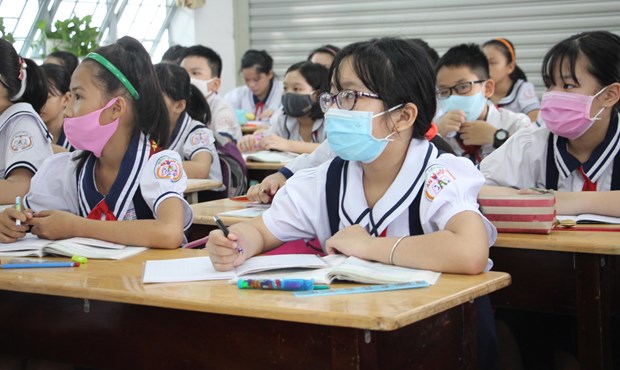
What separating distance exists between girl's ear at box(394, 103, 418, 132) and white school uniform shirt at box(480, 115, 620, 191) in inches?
33.3

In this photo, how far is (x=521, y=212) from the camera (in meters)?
2.29

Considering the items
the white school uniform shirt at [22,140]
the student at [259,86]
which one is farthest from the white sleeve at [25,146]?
the student at [259,86]

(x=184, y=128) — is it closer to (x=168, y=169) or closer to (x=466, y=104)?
(x=466, y=104)

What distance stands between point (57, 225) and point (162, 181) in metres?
0.31

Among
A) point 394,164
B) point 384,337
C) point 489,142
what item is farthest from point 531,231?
point 489,142

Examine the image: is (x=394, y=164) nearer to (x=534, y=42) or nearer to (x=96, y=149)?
(x=96, y=149)

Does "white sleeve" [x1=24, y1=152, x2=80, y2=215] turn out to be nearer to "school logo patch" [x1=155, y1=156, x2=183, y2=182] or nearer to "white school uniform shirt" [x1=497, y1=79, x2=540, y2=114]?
"school logo patch" [x1=155, y1=156, x2=183, y2=182]

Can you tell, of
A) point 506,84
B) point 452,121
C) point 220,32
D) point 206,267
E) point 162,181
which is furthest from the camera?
point 220,32

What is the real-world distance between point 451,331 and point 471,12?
24.0 ft

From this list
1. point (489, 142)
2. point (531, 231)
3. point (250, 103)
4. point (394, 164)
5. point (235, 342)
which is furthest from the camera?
point (250, 103)

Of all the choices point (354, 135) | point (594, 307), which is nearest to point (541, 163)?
point (594, 307)

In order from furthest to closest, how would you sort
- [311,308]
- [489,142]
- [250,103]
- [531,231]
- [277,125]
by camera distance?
[250,103]
[277,125]
[489,142]
[531,231]
[311,308]

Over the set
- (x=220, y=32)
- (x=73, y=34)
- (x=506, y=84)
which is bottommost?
(x=506, y=84)

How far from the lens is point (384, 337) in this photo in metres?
1.54
